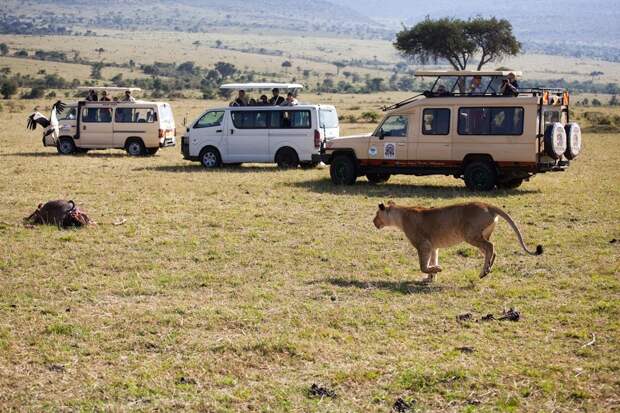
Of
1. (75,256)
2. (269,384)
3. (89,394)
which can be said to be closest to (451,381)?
(269,384)

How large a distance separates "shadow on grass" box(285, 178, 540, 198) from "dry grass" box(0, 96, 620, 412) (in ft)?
2.62

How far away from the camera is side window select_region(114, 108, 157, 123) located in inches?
1074

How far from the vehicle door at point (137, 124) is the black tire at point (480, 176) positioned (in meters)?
11.4

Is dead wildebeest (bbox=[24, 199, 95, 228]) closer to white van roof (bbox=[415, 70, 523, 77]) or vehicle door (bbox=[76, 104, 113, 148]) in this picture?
white van roof (bbox=[415, 70, 523, 77])

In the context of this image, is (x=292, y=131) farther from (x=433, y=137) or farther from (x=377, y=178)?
(x=433, y=137)

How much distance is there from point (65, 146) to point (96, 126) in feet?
3.79

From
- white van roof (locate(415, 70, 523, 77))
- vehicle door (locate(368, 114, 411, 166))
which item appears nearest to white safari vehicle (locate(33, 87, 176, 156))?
vehicle door (locate(368, 114, 411, 166))

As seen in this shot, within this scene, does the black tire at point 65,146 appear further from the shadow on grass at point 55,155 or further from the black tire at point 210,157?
the black tire at point 210,157

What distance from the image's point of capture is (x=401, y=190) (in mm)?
19188

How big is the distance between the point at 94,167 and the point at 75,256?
1168 cm

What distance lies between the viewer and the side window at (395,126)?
19500 millimetres

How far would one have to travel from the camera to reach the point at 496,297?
33.6 feet

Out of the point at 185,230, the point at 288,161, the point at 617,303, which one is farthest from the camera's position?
the point at 288,161

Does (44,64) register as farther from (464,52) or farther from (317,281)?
(317,281)
